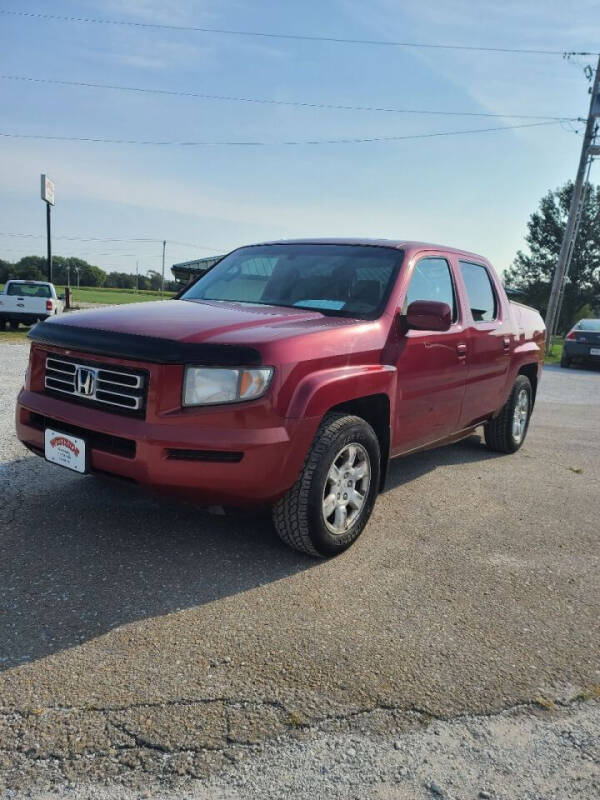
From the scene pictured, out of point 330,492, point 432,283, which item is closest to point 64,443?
point 330,492

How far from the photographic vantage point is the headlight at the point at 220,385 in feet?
9.67

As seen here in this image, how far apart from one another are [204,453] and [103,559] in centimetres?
83

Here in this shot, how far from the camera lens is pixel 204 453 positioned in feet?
9.69

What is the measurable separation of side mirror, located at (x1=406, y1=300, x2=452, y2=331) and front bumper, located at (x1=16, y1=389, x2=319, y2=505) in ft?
3.64

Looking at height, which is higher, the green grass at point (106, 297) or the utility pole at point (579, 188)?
the utility pole at point (579, 188)

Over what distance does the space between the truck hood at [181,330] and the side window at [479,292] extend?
5.64 feet

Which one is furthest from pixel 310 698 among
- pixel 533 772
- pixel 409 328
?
pixel 409 328

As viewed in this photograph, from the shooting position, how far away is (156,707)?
216cm

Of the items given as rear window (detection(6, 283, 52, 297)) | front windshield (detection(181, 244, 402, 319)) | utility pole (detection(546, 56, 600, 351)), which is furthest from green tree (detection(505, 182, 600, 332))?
front windshield (detection(181, 244, 402, 319))

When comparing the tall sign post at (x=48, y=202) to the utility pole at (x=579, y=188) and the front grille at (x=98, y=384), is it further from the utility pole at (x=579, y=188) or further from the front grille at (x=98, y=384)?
the front grille at (x=98, y=384)

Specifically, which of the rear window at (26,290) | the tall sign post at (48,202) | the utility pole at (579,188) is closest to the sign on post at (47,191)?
the tall sign post at (48,202)

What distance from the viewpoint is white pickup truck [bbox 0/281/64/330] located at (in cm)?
1817

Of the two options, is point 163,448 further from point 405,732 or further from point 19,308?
point 19,308

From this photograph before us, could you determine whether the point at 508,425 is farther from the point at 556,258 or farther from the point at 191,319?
the point at 556,258
